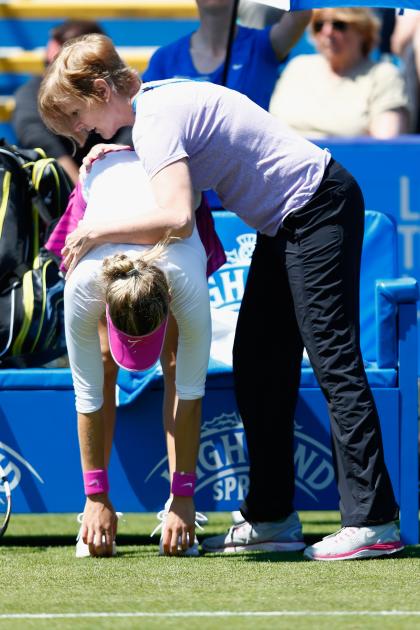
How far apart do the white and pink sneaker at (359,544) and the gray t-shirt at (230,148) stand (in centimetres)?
89

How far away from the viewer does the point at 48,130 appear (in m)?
5.88

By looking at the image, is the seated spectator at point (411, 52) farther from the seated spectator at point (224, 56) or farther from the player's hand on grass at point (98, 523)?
the player's hand on grass at point (98, 523)

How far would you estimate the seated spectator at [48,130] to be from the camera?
19.0ft

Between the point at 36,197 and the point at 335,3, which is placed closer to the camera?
the point at 335,3

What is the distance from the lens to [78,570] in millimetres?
3459

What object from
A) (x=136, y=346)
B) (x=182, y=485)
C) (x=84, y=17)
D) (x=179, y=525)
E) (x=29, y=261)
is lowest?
(x=179, y=525)

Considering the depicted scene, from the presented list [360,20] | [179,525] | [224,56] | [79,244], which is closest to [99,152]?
[79,244]

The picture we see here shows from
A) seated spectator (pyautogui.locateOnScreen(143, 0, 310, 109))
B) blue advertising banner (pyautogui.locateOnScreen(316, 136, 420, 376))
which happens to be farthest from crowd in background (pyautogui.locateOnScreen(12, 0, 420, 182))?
blue advertising banner (pyautogui.locateOnScreen(316, 136, 420, 376))

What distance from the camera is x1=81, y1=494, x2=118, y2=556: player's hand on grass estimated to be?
11.9 feet

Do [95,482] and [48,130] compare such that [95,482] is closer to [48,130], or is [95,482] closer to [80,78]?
[80,78]

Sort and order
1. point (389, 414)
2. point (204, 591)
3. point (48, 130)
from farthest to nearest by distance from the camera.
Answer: point (48, 130)
point (389, 414)
point (204, 591)

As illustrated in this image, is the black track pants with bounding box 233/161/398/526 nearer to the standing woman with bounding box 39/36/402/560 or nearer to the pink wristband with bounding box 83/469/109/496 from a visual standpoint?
the standing woman with bounding box 39/36/402/560

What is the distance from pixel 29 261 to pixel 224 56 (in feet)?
4.65

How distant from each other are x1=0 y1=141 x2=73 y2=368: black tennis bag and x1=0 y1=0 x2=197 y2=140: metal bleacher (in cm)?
389
